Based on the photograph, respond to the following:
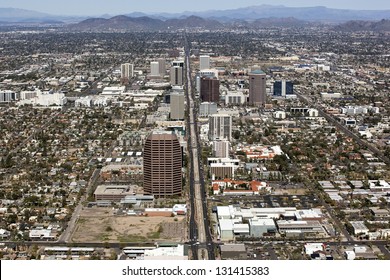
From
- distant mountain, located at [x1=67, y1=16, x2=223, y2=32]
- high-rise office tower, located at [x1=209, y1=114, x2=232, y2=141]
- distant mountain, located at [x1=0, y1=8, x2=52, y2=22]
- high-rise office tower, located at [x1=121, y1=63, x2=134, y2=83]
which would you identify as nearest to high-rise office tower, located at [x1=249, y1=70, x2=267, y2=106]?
high-rise office tower, located at [x1=209, y1=114, x2=232, y2=141]

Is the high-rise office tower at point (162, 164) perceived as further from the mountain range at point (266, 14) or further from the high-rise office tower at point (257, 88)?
the mountain range at point (266, 14)

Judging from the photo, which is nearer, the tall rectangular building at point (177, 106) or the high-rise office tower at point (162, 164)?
the high-rise office tower at point (162, 164)

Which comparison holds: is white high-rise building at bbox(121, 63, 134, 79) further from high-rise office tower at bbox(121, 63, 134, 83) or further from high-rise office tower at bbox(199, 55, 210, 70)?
high-rise office tower at bbox(199, 55, 210, 70)

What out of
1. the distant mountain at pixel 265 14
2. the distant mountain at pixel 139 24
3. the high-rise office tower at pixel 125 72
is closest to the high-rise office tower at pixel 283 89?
the high-rise office tower at pixel 125 72

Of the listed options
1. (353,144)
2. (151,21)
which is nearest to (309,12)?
Result: (151,21)
